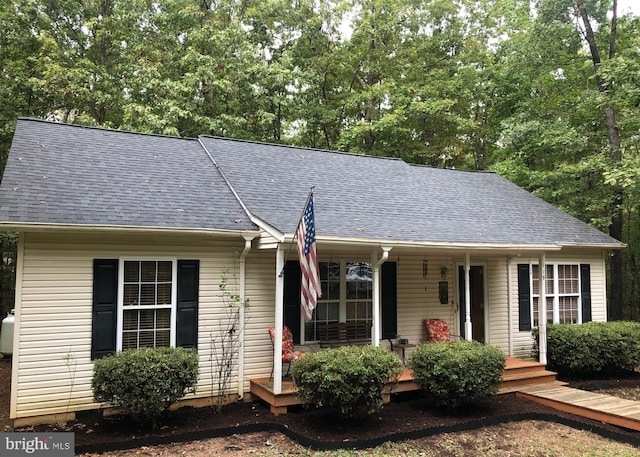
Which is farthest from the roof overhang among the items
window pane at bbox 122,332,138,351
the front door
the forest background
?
the forest background

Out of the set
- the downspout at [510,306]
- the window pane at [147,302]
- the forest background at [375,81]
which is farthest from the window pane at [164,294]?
the forest background at [375,81]

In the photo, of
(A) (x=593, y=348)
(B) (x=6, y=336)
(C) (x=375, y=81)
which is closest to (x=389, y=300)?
(A) (x=593, y=348)

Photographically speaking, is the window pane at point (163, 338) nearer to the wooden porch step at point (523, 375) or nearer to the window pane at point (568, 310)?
the wooden porch step at point (523, 375)

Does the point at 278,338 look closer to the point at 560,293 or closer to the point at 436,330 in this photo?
the point at 436,330

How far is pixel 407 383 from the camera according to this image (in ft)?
25.3

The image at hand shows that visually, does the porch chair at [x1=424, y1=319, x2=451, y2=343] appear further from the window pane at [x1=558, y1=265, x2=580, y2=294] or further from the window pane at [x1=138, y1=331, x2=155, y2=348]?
the window pane at [x1=138, y1=331, x2=155, y2=348]

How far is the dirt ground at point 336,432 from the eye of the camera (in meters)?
5.61

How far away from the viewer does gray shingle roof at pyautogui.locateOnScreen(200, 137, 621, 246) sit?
815 centimetres

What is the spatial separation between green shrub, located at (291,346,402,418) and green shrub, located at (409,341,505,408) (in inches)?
31.7

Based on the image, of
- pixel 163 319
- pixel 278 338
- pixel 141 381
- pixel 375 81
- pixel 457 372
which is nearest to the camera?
pixel 141 381

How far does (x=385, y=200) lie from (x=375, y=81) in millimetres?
11740

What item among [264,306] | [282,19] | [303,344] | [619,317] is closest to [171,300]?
[264,306]

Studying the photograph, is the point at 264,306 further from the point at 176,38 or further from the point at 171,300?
the point at 176,38

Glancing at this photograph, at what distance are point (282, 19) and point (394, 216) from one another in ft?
43.5
